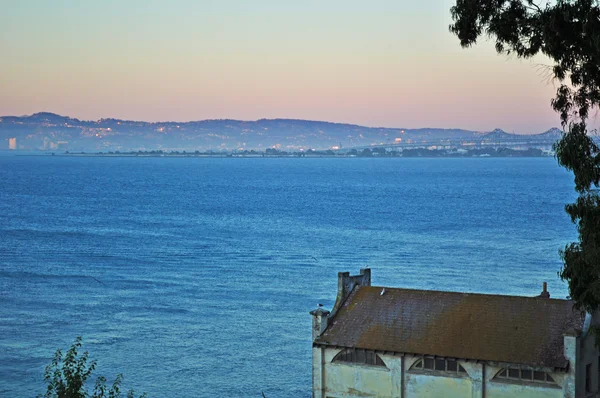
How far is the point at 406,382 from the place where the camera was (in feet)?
109

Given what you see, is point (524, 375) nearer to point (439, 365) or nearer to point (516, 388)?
point (516, 388)

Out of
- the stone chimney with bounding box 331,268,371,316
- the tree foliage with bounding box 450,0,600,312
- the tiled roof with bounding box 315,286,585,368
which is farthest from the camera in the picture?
the stone chimney with bounding box 331,268,371,316

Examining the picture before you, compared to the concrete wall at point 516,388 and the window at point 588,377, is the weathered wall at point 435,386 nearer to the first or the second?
the concrete wall at point 516,388

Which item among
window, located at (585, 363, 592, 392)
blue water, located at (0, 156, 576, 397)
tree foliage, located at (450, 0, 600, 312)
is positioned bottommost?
blue water, located at (0, 156, 576, 397)

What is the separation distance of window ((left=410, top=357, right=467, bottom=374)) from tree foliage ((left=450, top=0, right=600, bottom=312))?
7.13 m

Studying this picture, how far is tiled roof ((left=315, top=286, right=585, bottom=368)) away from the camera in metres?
32.3

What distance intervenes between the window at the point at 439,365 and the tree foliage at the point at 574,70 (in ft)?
23.4

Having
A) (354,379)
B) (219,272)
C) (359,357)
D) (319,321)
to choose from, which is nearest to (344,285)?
(319,321)

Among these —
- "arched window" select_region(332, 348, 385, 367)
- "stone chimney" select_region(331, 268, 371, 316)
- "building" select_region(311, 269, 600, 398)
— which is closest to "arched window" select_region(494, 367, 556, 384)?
"building" select_region(311, 269, 600, 398)

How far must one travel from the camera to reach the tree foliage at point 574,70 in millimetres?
25578

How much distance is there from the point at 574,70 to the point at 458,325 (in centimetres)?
1098

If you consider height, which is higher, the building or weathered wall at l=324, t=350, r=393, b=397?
the building

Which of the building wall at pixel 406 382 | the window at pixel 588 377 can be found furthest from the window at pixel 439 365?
the window at pixel 588 377

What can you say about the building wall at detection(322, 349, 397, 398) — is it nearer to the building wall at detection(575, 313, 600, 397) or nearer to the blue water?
the building wall at detection(575, 313, 600, 397)
